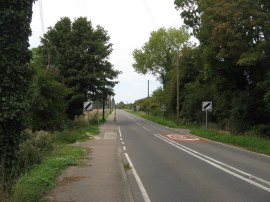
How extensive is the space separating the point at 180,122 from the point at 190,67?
29.1 feet

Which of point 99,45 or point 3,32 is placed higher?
point 99,45

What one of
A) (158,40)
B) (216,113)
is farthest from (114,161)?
(158,40)

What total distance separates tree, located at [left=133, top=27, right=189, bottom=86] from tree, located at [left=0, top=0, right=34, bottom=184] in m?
84.2

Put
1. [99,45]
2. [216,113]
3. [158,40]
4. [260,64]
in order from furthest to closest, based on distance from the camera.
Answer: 1. [158,40]
2. [99,45]
3. [216,113]
4. [260,64]


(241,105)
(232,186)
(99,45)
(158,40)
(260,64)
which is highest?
(158,40)

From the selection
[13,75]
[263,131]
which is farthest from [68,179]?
[263,131]

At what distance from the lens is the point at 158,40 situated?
9356cm

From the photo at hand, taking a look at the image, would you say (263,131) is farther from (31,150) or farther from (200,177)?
(31,150)

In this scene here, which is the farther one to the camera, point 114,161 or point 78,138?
point 78,138

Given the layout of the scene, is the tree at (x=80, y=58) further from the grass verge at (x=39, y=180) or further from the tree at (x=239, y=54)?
the grass verge at (x=39, y=180)

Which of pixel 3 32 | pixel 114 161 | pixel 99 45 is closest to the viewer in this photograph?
pixel 3 32

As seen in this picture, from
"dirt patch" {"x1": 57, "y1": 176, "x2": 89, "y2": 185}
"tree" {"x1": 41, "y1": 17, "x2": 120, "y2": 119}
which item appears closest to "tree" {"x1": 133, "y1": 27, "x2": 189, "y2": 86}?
"tree" {"x1": 41, "y1": 17, "x2": 120, "y2": 119}

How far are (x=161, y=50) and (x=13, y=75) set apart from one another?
8587cm

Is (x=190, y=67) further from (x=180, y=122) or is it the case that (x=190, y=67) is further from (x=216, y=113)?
(x=216, y=113)
